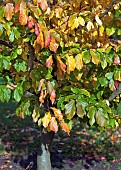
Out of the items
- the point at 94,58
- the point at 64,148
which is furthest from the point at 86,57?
the point at 64,148

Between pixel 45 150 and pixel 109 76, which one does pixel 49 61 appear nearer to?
pixel 109 76

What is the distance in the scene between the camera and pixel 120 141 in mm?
5344

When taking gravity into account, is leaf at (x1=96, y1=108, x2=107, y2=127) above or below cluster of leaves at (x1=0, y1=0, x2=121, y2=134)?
below

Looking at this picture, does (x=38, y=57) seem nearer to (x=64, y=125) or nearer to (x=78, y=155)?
(x=64, y=125)

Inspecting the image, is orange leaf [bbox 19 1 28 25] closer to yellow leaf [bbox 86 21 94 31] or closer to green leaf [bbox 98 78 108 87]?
yellow leaf [bbox 86 21 94 31]

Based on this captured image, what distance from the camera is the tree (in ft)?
7.20

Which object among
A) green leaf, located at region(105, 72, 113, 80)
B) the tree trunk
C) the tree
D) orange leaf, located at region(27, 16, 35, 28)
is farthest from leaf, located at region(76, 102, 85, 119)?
the tree trunk

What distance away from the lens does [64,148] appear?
480cm

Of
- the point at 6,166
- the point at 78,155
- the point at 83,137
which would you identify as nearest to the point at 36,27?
the point at 6,166

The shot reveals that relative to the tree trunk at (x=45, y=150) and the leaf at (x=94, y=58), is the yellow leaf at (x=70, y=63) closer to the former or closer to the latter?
the leaf at (x=94, y=58)

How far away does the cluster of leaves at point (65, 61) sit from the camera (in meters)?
2.19

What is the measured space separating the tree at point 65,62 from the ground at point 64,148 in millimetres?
1468

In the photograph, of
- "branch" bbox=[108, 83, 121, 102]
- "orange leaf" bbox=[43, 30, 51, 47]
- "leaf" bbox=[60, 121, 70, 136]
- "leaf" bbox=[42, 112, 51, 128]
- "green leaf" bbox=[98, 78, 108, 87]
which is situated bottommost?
"leaf" bbox=[60, 121, 70, 136]

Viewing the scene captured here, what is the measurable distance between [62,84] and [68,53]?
382mm
